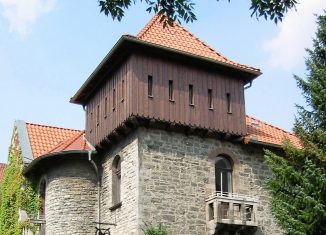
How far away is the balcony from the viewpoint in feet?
65.3

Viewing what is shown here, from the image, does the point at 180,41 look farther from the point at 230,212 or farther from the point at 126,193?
the point at 230,212

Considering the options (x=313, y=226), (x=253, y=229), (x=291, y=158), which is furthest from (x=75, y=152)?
(x=313, y=226)

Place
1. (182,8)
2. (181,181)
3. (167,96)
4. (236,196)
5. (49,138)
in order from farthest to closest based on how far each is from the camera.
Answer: (49,138) → (236,196) → (167,96) → (181,181) → (182,8)

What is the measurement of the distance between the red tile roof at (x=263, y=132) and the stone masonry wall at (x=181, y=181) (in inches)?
49.8

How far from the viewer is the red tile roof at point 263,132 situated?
22812 millimetres

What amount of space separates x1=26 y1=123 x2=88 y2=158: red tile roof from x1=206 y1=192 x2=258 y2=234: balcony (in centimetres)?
612

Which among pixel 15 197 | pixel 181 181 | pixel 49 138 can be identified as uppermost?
pixel 49 138

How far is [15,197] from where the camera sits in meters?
25.5

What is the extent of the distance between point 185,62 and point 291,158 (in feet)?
21.1

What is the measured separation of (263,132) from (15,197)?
10.6 meters

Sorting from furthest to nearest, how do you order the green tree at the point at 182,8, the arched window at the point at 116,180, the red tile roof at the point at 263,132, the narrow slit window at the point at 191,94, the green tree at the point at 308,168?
the red tile roof at the point at 263,132 → the arched window at the point at 116,180 → the narrow slit window at the point at 191,94 → the green tree at the point at 308,168 → the green tree at the point at 182,8

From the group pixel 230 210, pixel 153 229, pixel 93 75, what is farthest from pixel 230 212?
pixel 93 75

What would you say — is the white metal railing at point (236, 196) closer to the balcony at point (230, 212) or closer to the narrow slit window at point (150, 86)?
the balcony at point (230, 212)

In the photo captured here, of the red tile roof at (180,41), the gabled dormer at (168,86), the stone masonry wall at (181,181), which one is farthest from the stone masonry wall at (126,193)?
the red tile roof at (180,41)
